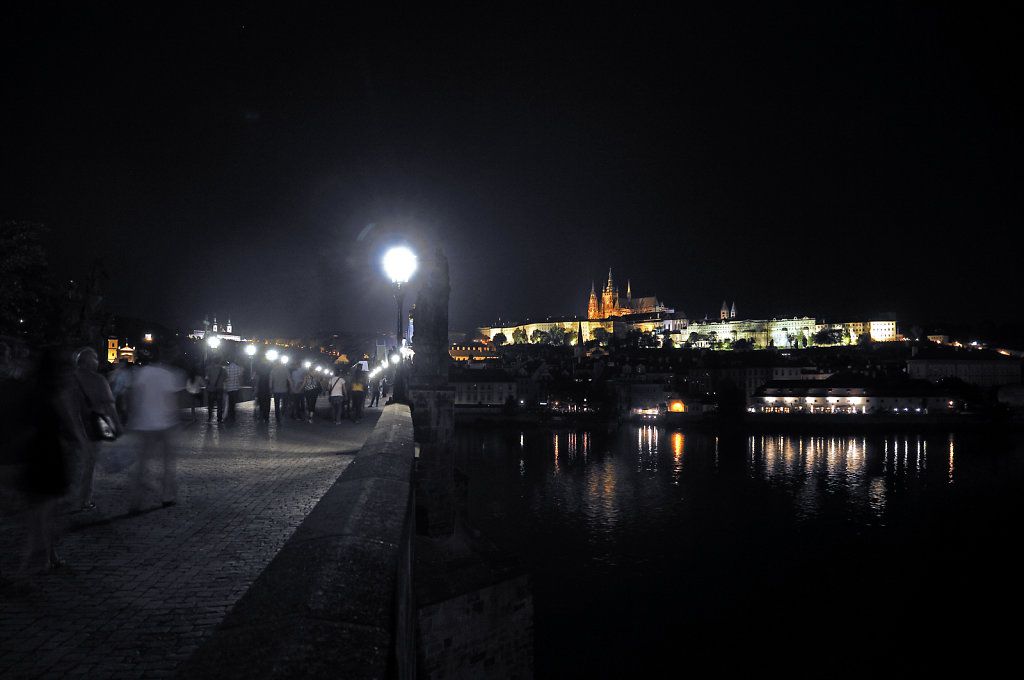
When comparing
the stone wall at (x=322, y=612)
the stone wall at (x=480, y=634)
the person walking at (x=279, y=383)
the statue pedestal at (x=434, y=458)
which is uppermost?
the person walking at (x=279, y=383)

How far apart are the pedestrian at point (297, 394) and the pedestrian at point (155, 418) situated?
A: 8.75 meters

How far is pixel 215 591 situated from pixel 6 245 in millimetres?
19933

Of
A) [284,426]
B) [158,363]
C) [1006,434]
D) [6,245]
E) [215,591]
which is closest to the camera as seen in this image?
[215,591]

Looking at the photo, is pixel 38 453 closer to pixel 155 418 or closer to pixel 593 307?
pixel 155 418

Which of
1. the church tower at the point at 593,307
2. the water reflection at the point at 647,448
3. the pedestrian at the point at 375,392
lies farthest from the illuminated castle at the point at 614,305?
the pedestrian at the point at 375,392

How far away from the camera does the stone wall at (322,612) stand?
5.49 ft

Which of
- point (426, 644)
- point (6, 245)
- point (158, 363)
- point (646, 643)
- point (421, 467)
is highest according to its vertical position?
point (6, 245)

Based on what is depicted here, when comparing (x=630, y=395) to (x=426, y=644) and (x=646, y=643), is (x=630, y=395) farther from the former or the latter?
(x=426, y=644)

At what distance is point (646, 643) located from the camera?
22.1 metres

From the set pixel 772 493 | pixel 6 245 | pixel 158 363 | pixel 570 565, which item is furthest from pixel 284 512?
pixel 772 493

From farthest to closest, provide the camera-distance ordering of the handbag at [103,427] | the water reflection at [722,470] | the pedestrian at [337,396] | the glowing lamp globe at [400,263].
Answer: the water reflection at [722,470] → the pedestrian at [337,396] → the glowing lamp globe at [400,263] → the handbag at [103,427]

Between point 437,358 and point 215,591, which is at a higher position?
point 437,358

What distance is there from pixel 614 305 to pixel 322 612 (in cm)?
18493

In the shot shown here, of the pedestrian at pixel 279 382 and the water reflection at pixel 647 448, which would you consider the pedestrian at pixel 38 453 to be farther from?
the water reflection at pixel 647 448
